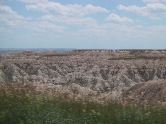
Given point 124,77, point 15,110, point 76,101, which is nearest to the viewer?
point 15,110

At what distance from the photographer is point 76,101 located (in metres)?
12.5

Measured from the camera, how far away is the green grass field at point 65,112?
36.0 ft

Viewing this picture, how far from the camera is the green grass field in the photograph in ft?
36.0

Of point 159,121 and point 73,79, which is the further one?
point 73,79

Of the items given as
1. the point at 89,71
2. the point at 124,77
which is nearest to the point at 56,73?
the point at 89,71

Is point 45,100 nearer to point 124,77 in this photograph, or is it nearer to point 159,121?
point 159,121

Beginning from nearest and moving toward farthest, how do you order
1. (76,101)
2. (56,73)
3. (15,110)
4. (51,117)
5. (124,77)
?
(51,117), (15,110), (76,101), (124,77), (56,73)

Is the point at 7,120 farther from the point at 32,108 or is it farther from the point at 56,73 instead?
the point at 56,73

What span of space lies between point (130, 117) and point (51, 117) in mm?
1798

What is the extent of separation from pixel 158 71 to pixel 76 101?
146ft

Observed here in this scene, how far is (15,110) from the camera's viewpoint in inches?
454

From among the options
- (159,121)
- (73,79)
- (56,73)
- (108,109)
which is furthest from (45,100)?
(56,73)

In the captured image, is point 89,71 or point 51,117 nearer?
point 51,117

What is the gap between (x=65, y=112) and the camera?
11.6 m
